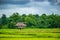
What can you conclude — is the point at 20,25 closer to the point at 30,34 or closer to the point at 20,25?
the point at 20,25

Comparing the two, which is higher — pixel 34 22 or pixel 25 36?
pixel 34 22

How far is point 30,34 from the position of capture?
90.2 inches

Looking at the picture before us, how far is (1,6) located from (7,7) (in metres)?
0.08

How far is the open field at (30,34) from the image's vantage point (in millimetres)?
2283

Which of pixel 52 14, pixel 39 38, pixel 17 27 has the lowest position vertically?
pixel 39 38

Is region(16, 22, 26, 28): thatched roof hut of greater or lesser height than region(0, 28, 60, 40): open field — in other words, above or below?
above

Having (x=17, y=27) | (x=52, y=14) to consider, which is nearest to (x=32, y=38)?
(x=17, y=27)

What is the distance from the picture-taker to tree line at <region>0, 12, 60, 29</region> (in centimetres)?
231

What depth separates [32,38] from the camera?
229 centimetres

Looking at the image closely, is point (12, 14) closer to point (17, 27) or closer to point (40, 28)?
point (17, 27)

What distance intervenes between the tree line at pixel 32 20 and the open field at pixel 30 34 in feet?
0.18

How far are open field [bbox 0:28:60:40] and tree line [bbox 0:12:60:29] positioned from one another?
5 cm

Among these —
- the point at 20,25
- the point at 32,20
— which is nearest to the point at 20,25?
the point at 20,25

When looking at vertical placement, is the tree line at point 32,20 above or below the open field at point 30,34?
above
